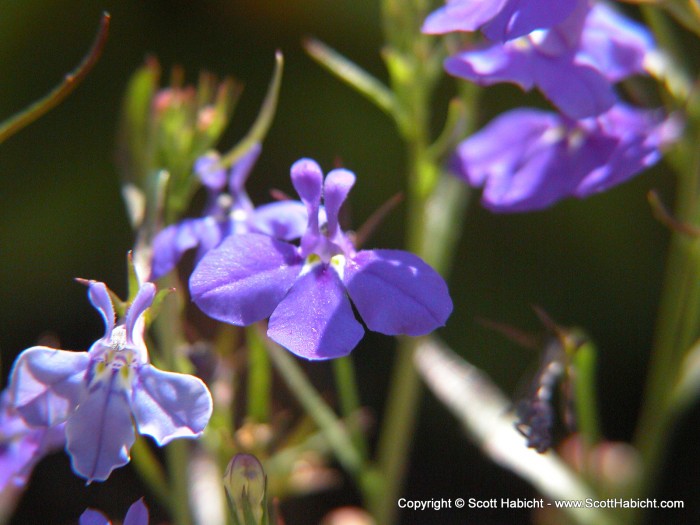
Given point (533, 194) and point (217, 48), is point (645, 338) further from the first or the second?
point (217, 48)

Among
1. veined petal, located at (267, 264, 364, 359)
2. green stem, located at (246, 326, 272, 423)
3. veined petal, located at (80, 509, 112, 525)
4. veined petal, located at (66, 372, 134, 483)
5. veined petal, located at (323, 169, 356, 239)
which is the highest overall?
veined petal, located at (323, 169, 356, 239)

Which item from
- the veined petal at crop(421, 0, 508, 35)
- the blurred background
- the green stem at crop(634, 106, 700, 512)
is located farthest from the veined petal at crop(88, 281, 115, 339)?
the blurred background

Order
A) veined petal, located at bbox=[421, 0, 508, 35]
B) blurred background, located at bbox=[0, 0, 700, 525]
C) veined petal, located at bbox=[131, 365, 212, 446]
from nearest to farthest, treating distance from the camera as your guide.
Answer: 1. veined petal, located at bbox=[131, 365, 212, 446]
2. veined petal, located at bbox=[421, 0, 508, 35]
3. blurred background, located at bbox=[0, 0, 700, 525]

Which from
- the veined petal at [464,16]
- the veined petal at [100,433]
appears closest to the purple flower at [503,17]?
the veined petal at [464,16]

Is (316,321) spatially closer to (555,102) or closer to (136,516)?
(136,516)

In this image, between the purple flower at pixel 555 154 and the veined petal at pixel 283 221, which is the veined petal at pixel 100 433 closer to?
the veined petal at pixel 283 221

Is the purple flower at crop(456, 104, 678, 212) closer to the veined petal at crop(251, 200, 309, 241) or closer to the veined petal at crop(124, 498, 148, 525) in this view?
the veined petal at crop(251, 200, 309, 241)
